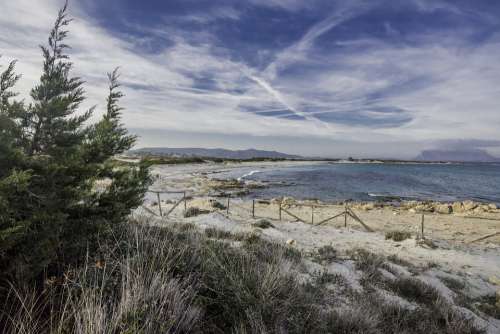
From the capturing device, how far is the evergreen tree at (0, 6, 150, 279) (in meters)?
3.12

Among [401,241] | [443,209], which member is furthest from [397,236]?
[443,209]

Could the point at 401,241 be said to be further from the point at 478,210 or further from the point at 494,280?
the point at 478,210

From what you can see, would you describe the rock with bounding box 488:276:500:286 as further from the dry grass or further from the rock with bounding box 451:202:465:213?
the rock with bounding box 451:202:465:213

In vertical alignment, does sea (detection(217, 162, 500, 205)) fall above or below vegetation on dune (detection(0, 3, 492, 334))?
below

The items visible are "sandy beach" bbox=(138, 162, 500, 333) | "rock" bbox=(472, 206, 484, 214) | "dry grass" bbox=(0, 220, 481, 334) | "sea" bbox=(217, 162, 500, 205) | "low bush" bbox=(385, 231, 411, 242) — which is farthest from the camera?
"sea" bbox=(217, 162, 500, 205)

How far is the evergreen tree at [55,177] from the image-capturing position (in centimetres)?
312

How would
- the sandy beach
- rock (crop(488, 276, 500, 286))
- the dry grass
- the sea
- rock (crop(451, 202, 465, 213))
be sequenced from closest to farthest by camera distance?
the dry grass
the sandy beach
rock (crop(488, 276, 500, 286))
rock (crop(451, 202, 465, 213))
the sea

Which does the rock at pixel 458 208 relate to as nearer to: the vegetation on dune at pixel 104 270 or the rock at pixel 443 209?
the rock at pixel 443 209

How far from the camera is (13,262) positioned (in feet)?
9.98

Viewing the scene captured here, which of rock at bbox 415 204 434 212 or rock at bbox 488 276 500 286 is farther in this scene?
rock at bbox 415 204 434 212

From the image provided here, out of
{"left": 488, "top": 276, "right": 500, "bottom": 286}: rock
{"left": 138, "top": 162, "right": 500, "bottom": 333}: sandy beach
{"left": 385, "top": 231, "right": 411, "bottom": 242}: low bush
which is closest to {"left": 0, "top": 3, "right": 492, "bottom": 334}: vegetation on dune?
{"left": 138, "top": 162, "right": 500, "bottom": 333}: sandy beach

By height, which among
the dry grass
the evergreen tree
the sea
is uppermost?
the evergreen tree

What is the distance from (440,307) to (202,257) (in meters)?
4.42

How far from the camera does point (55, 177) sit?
3.65 meters
